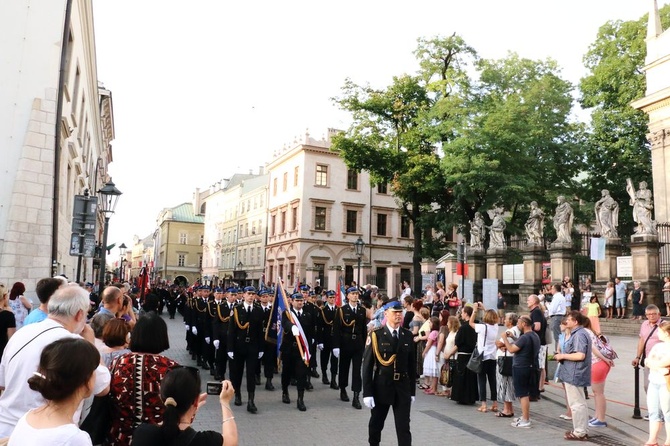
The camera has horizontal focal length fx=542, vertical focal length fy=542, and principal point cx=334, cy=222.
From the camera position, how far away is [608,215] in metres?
23.0

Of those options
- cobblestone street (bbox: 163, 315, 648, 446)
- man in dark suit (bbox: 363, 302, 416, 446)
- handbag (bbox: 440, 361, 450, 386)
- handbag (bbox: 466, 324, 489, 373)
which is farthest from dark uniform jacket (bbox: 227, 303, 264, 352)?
handbag (bbox: 466, 324, 489, 373)

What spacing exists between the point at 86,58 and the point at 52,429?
20895 mm

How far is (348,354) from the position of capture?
1071 cm

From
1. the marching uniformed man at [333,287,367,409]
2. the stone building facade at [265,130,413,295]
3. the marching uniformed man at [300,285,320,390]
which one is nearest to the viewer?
the marching uniformed man at [333,287,367,409]

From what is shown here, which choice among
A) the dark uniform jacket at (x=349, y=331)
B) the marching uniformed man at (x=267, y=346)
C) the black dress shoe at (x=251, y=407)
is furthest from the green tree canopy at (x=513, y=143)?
the black dress shoe at (x=251, y=407)

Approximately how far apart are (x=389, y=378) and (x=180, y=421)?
14.0ft

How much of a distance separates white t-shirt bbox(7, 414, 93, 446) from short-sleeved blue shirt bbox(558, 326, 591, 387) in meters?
7.16

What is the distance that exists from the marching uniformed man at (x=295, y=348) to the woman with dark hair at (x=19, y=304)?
14.1 ft

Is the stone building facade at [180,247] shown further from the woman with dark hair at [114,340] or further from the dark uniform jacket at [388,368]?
the woman with dark hair at [114,340]

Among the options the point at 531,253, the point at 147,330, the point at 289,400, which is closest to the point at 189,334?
the point at 289,400

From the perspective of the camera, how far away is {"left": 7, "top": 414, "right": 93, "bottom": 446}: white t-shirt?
2.40m

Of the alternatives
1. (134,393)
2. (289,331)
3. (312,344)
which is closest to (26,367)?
(134,393)

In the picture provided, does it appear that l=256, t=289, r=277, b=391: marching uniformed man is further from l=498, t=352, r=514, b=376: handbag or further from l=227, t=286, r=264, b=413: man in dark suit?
l=498, t=352, r=514, b=376: handbag

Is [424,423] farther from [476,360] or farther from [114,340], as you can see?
[114,340]
